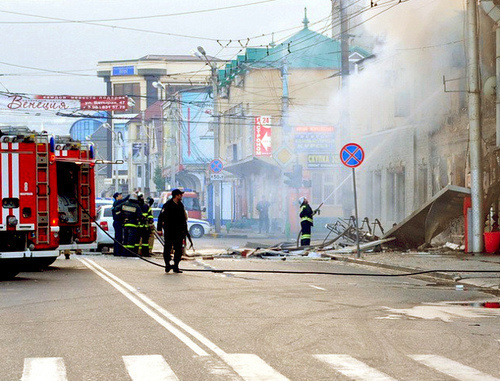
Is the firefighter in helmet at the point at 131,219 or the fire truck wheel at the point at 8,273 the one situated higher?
the firefighter in helmet at the point at 131,219

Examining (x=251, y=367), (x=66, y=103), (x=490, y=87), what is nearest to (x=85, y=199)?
(x=490, y=87)

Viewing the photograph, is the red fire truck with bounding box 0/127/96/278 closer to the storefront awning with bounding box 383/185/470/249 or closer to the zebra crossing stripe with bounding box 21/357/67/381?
the zebra crossing stripe with bounding box 21/357/67/381

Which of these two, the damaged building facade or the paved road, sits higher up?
the damaged building facade

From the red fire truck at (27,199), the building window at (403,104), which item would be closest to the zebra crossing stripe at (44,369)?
the red fire truck at (27,199)

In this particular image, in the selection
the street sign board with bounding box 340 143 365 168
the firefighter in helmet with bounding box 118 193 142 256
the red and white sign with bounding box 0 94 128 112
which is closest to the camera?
the street sign board with bounding box 340 143 365 168

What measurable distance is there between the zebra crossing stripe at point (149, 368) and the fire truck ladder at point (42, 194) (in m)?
10.6

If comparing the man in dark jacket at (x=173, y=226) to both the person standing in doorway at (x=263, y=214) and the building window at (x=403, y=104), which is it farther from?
the person standing in doorway at (x=263, y=214)

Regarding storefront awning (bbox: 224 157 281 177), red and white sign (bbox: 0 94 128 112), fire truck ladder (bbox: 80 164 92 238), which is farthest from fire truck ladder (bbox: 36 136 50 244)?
red and white sign (bbox: 0 94 128 112)

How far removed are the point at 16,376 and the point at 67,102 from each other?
90.4m

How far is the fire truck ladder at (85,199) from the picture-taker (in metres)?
22.1

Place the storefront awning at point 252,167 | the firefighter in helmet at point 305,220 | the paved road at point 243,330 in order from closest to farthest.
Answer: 1. the paved road at point 243,330
2. the firefighter in helmet at point 305,220
3. the storefront awning at point 252,167

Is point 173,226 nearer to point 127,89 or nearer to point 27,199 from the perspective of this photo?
point 27,199

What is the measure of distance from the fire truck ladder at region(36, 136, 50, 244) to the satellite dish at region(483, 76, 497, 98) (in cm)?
1355

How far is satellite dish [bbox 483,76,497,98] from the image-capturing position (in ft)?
93.5
